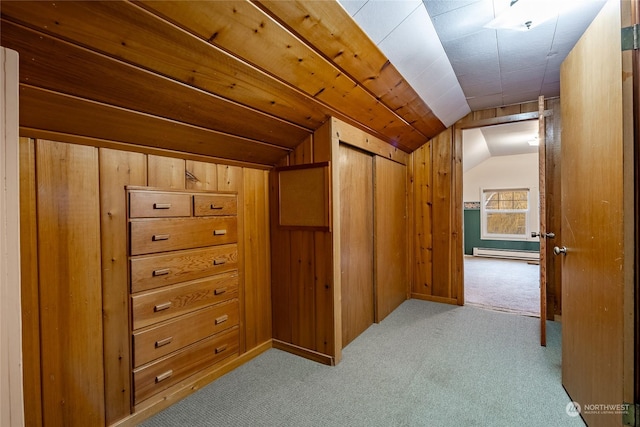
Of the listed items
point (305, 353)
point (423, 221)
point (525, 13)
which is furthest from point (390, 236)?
point (525, 13)

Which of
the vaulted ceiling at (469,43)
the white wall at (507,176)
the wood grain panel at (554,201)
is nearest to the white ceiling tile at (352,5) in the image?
the vaulted ceiling at (469,43)

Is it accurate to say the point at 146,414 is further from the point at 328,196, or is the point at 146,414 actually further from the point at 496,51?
the point at 496,51

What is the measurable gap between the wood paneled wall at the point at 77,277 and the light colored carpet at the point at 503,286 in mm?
3450

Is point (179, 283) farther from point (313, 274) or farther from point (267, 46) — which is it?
point (267, 46)

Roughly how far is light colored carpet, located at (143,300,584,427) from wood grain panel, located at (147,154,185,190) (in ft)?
4.24

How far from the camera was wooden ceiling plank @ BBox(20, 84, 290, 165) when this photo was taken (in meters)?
1.13

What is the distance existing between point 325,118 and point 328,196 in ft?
1.82

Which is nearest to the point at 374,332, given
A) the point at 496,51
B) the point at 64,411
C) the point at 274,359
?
the point at 274,359

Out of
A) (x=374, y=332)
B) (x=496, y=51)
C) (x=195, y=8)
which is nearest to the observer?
(x=195, y=8)

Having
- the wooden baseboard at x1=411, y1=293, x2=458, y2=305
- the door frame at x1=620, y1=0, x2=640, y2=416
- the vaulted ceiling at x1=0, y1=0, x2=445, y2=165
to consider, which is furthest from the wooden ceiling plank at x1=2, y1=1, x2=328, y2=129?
the wooden baseboard at x1=411, y1=293, x2=458, y2=305

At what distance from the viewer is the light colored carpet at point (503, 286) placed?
3292mm

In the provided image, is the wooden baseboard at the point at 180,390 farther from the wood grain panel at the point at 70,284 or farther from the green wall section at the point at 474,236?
the green wall section at the point at 474,236

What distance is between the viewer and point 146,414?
1.57 metres

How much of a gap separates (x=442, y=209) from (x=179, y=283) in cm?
290
